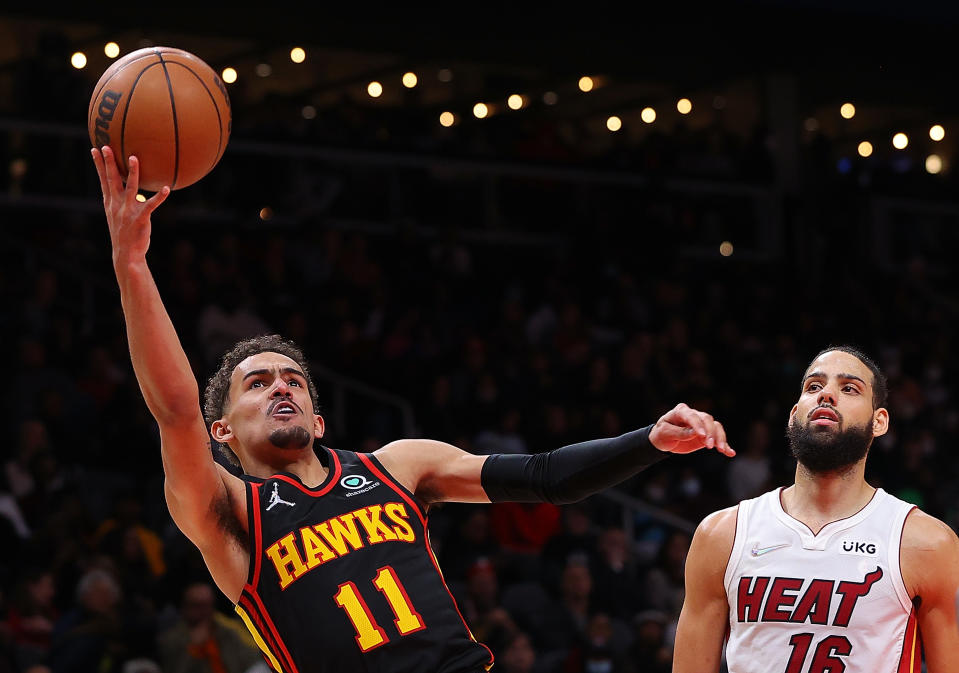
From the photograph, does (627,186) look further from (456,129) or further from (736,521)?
(736,521)

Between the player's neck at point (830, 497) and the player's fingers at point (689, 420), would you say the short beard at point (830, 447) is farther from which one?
the player's fingers at point (689, 420)

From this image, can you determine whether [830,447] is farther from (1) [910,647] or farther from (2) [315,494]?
(2) [315,494]

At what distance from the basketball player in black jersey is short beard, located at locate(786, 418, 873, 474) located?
703mm

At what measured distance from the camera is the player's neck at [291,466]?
4680mm

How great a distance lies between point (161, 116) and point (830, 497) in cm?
241

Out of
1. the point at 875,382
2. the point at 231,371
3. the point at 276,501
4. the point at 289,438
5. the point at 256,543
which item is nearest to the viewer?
the point at 256,543

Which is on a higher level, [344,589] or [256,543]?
[256,543]

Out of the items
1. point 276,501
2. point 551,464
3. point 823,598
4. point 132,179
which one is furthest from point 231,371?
point 823,598

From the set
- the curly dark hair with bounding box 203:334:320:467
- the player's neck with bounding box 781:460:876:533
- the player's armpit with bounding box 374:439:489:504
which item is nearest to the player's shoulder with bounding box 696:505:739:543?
the player's neck with bounding box 781:460:876:533

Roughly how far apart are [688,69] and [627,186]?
2.16m

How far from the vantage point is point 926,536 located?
14.9ft

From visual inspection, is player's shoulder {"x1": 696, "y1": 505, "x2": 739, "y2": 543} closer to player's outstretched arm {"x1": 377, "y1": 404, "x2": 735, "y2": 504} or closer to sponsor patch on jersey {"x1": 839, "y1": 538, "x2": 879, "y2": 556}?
sponsor patch on jersey {"x1": 839, "y1": 538, "x2": 879, "y2": 556}

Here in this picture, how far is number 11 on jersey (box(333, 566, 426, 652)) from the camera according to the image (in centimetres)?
425

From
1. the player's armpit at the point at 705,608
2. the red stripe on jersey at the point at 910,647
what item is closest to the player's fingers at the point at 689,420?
the player's armpit at the point at 705,608
